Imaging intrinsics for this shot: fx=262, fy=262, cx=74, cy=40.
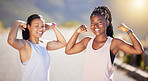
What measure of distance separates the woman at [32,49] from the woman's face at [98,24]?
66cm

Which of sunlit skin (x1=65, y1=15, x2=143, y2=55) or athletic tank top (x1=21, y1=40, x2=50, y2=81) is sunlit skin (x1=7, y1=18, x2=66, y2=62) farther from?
sunlit skin (x1=65, y1=15, x2=143, y2=55)

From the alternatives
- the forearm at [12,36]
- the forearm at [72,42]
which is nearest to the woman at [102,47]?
the forearm at [72,42]

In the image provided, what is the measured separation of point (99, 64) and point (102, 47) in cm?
22

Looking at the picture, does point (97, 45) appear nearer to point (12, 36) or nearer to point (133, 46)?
point (133, 46)

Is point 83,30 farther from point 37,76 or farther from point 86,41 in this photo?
point 37,76

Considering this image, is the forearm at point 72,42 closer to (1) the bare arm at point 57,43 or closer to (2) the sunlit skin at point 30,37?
(1) the bare arm at point 57,43

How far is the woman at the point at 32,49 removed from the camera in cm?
328

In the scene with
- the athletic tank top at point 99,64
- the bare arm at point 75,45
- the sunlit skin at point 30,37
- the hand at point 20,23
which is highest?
the hand at point 20,23

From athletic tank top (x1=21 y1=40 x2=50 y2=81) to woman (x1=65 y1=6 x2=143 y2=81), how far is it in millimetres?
Result: 540

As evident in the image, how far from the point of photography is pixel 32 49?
133 inches

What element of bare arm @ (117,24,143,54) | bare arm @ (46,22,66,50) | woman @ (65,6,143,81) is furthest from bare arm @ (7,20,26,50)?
bare arm @ (117,24,143,54)

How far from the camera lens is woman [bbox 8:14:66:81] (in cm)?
328

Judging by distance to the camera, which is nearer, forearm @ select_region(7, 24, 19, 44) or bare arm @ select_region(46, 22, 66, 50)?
forearm @ select_region(7, 24, 19, 44)

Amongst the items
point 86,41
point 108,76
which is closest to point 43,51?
point 86,41
